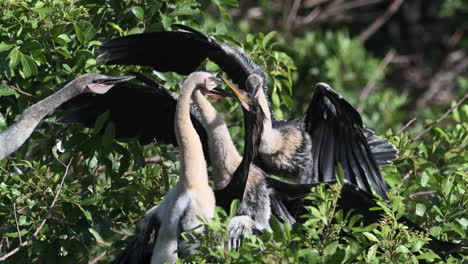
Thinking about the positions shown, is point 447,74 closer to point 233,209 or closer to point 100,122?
point 100,122

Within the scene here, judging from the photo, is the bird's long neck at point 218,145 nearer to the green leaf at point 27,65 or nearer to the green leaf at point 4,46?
the green leaf at point 27,65

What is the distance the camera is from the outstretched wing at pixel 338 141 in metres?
4.86

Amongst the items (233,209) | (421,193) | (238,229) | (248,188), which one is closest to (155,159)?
(248,188)

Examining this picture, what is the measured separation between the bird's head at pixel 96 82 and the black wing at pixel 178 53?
0.12 metres

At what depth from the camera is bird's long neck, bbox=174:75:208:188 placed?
4.08 metres

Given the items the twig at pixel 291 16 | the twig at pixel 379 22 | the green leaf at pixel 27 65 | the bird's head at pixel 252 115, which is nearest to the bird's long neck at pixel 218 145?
the bird's head at pixel 252 115

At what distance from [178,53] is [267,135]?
2.07ft

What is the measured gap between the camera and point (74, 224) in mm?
4250

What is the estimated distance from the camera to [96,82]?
14.4 ft

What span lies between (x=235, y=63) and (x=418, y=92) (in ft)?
16.8

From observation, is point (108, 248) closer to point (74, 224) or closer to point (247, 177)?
point (74, 224)

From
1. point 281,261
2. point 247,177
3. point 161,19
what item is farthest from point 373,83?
point 281,261

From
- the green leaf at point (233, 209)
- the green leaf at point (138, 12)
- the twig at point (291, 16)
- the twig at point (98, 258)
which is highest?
the twig at point (291, 16)

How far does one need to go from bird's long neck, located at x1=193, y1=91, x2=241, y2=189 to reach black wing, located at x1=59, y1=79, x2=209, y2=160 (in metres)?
0.33
